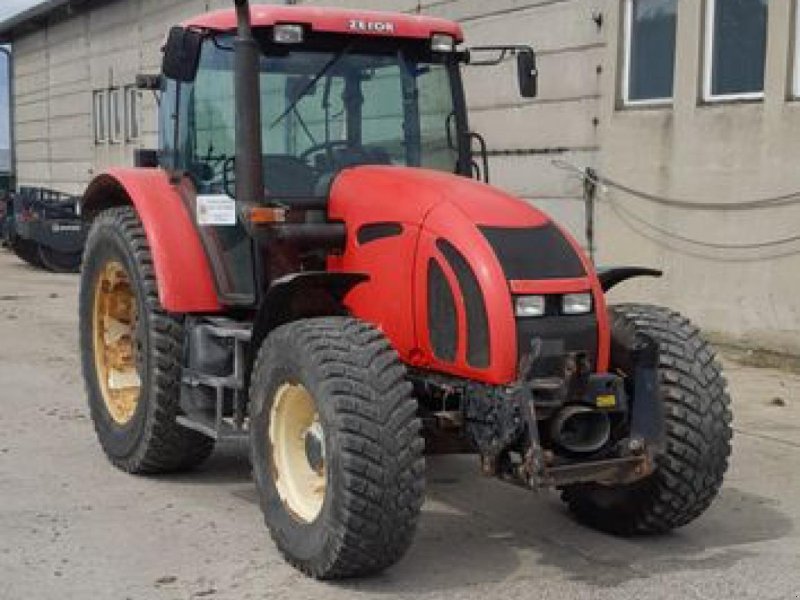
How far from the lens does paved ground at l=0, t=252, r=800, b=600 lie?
A: 4.68m

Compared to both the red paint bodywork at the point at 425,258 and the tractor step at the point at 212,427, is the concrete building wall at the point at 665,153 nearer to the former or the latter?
the red paint bodywork at the point at 425,258

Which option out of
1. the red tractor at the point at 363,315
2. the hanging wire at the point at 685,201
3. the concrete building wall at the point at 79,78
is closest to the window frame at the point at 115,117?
the concrete building wall at the point at 79,78

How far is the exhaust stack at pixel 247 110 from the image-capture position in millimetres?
5285

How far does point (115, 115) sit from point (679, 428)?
72.8 ft

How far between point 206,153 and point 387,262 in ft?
4.73

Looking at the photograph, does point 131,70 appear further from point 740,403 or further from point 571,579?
point 571,579

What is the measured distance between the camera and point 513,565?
197 inches

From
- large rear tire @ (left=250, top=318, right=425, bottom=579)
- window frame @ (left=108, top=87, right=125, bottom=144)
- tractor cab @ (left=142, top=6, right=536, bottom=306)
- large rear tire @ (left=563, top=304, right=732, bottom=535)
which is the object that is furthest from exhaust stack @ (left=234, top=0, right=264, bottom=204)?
window frame @ (left=108, top=87, right=125, bottom=144)

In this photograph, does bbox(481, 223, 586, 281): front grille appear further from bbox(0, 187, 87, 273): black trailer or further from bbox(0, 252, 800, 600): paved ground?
bbox(0, 187, 87, 273): black trailer

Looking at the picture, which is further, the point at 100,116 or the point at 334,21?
the point at 100,116

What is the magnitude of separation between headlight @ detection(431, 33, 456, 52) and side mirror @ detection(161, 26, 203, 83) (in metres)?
1.17

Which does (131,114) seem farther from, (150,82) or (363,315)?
(363,315)

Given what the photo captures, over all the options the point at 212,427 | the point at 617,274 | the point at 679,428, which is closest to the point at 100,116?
the point at 212,427

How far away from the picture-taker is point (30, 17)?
32.1 m
